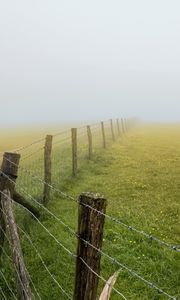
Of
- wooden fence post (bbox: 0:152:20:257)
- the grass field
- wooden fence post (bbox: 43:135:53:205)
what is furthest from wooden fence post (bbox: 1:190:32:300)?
wooden fence post (bbox: 43:135:53:205)

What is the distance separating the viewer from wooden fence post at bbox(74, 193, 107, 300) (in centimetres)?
490

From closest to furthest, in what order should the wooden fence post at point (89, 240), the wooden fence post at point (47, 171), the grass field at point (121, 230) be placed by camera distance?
the wooden fence post at point (89, 240), the grass field at point (121, 230), the wooden fence post at point (47, 171)

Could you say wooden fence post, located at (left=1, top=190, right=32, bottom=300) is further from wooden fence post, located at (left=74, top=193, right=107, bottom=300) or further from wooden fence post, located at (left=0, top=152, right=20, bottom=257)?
wooden fence post, located at (left=74, top=193, right=107, bottom=300)

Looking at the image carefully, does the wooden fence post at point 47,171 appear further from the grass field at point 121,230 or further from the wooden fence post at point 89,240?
the wooden fence post at point 89,240

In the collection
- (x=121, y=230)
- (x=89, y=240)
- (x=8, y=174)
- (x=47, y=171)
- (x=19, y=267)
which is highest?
(x=8, y=174)

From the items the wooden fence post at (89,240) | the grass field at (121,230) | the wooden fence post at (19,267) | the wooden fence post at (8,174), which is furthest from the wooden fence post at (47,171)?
the wooden fence post at (89,240)

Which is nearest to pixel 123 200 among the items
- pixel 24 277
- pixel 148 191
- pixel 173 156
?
pixel 148 191

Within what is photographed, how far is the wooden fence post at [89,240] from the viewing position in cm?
490

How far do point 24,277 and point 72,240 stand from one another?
355cm

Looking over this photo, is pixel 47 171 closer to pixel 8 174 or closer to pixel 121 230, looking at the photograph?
pixel 121 230

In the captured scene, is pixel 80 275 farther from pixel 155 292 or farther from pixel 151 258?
pixel 151 258

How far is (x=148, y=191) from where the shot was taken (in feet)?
50.2

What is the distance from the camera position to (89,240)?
193 inches

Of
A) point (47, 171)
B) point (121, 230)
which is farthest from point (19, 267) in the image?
point (47, 171)
